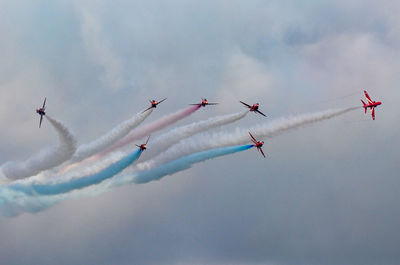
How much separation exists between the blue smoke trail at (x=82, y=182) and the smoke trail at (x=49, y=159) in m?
3.43

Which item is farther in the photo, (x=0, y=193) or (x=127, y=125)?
(x=0, y=193)

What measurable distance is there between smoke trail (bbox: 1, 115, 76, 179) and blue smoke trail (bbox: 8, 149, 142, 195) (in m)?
3.43

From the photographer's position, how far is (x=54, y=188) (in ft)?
389

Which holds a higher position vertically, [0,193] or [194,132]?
[194,132]

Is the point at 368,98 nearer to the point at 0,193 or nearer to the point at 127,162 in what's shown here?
the point at 127,162

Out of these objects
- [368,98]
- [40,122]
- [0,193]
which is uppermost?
[368,98]

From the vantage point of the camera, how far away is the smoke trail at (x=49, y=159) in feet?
365

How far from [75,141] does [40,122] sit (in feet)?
19.0

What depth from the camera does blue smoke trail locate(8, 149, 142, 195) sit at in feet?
380

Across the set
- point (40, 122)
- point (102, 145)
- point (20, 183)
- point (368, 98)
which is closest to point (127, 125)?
point (102, 145)

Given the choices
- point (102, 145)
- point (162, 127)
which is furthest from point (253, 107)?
point (102, 145)

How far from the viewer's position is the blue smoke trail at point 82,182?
116m

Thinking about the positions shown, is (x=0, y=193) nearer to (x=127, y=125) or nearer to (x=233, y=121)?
(x=127, y=125)

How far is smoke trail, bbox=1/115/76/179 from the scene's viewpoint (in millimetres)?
111250
